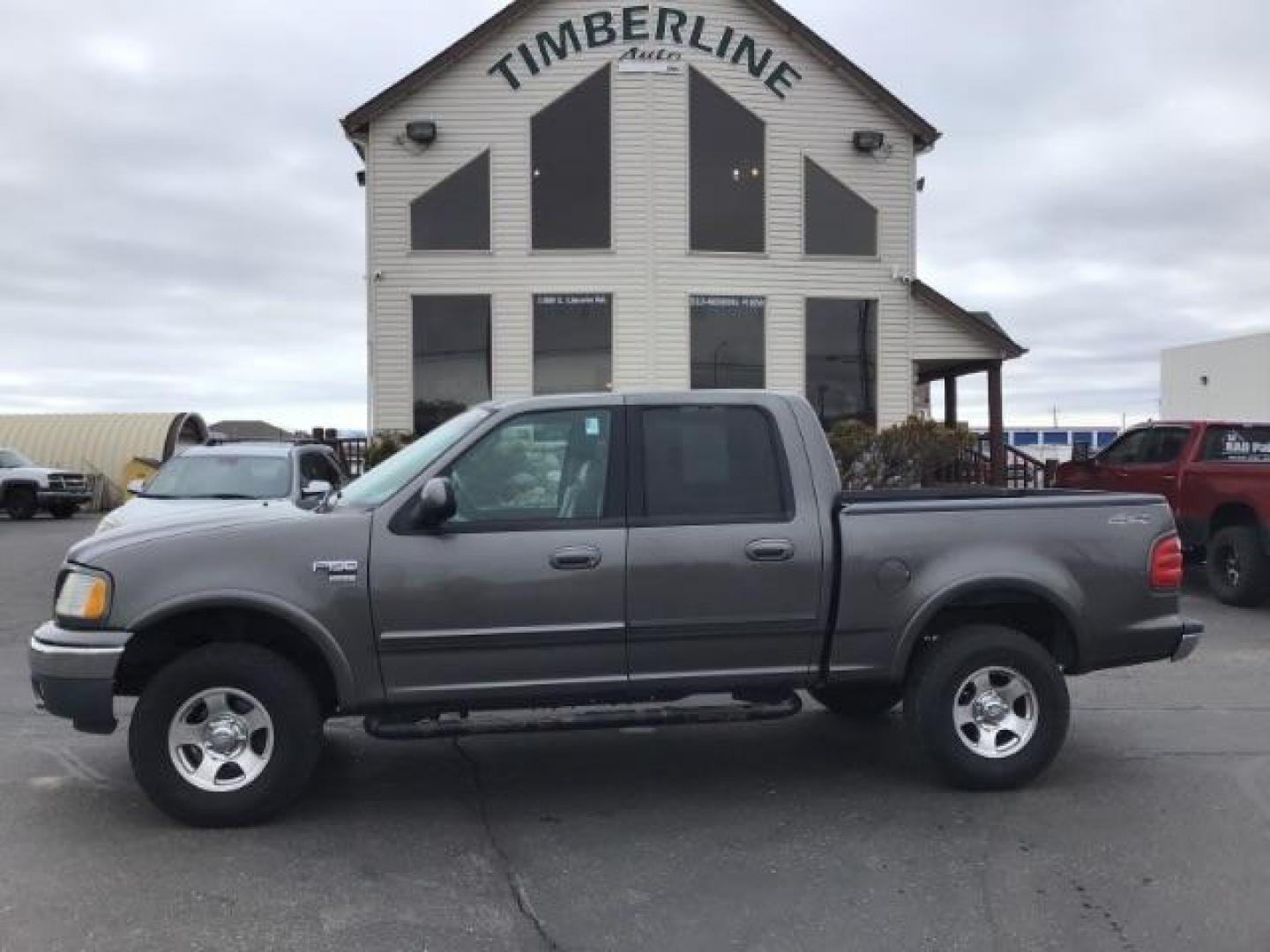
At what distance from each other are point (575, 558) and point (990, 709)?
2.05 m

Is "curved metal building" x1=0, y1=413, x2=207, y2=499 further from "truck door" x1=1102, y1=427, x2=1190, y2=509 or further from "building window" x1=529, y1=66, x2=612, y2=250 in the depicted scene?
"truck door" x1=1102, y1=427, x2=1190, y2=509

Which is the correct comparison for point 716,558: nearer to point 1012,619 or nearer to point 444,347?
point 1012,619

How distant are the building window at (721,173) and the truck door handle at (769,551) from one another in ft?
43.5

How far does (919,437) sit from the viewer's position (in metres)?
16.4

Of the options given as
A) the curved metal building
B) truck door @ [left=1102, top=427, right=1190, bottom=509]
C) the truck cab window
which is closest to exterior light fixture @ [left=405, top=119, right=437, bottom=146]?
truck door @ [left=1102, top=427, right=1190, bottom=509]

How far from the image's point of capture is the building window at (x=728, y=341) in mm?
17922

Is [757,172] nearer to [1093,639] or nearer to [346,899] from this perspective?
[1093,639]

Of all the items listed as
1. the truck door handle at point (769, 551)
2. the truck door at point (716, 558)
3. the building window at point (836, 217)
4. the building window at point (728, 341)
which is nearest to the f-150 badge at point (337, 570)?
the truck door at point (716, 558)

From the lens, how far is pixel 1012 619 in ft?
19.2

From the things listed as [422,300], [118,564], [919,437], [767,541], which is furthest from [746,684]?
[422,300]

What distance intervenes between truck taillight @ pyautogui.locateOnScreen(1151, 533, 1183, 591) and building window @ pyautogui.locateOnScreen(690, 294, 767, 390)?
12.4 metres

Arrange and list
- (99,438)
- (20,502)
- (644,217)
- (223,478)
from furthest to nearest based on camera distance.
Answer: (99,438) → (20,502) → (644,217) → (223,478)

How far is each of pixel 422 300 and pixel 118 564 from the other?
43.2 feet

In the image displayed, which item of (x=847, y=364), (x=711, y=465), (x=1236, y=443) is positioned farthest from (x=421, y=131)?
(x=711, y=465)
